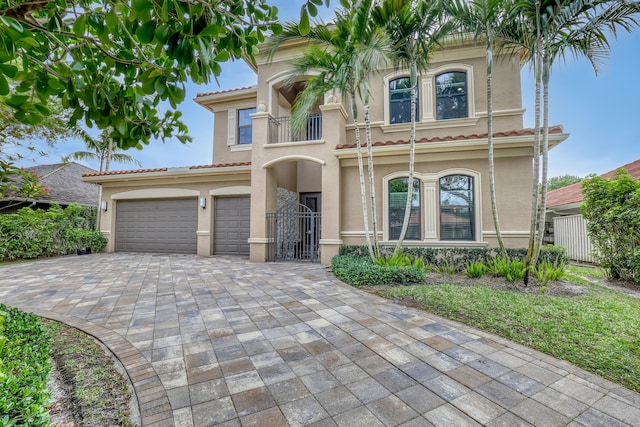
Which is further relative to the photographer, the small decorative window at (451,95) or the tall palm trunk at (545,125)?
the small decorative window at (451,95)

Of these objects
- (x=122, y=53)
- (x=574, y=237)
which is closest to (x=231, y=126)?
(x=122, y=53)

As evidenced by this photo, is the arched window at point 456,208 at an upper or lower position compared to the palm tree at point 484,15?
lower

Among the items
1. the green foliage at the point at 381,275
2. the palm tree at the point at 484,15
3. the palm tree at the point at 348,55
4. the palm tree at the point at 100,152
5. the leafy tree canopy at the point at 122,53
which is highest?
the palm tree at the point at 100,152

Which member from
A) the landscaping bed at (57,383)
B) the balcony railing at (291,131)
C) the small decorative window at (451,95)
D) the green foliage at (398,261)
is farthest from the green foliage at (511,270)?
the landscaping bed at (57,383)

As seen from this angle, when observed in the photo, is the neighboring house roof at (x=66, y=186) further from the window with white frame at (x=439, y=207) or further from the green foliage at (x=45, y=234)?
the window with white frame at (x=439, y=207)

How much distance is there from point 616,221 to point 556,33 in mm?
4568

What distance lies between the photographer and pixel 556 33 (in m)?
6.18

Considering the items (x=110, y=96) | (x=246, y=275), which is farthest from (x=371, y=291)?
(x=110, y=96)

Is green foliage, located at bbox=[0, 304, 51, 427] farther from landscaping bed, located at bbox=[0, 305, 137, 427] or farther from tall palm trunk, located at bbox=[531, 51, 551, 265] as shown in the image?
tall palm trunk, located at bbox=[531, 51, 551, 265]

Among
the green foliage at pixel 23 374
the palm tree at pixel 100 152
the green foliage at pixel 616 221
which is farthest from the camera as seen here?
the palm tree at pixel 100 152

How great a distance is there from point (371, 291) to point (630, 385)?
3.70 m

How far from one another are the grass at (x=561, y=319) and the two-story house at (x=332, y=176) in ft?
10.5

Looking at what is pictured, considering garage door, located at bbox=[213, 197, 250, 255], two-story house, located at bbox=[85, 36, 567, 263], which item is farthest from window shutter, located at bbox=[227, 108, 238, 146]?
garage door, located at bbox=[213, 197, 250, 255]

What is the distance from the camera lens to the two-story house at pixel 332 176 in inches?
338
